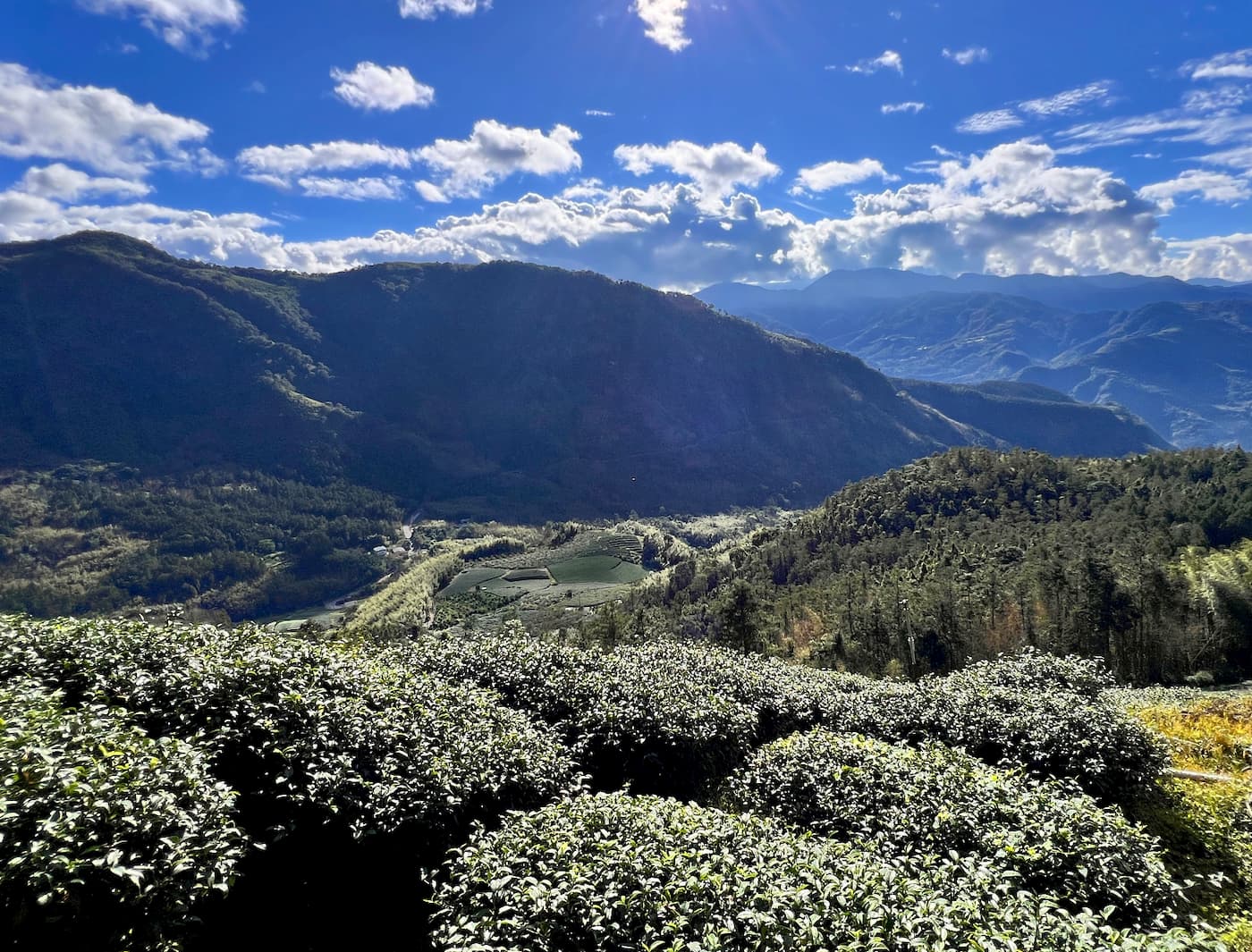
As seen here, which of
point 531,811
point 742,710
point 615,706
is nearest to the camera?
point 531,811

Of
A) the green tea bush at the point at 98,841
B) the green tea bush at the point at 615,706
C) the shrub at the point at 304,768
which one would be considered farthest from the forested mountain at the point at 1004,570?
the green tea bush at the point at 98,841

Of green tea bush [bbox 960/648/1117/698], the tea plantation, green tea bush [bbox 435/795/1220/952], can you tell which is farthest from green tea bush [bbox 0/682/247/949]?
green tea bush [bbox 960/648/1117/698]

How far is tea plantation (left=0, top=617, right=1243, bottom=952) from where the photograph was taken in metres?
5.64

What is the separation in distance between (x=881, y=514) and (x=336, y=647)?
93920 millimetres

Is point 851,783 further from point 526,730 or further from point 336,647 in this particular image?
point 336,647

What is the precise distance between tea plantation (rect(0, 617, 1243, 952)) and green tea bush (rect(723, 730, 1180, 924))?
0.04 m

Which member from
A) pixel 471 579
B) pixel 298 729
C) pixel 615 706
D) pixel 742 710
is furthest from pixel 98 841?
pixel 471 579

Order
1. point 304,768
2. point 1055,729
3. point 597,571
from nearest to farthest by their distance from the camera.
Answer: point 304,768 < point 1055,729 < point 597,571

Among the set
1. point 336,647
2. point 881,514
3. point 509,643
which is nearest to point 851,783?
point 509,643

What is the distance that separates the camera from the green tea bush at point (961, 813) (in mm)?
7785

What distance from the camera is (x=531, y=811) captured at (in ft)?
31.6

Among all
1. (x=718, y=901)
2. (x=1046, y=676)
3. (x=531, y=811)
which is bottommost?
(x=1046, y=676)

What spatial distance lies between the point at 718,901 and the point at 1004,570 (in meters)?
65.6

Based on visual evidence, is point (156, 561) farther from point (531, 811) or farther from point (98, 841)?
point (98, 841)
